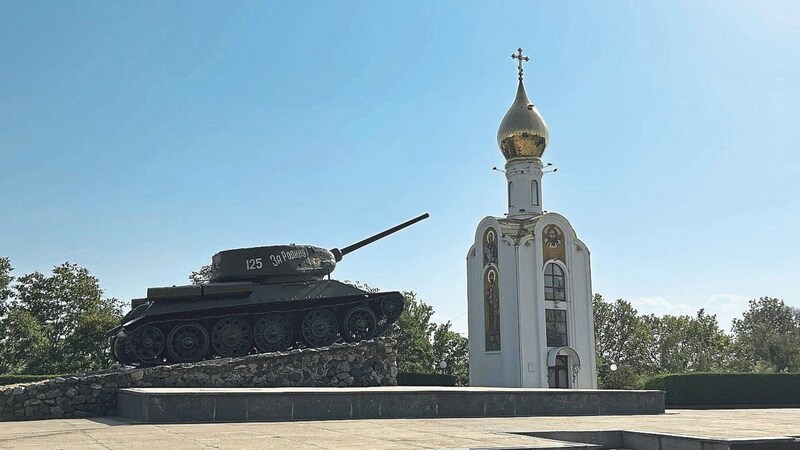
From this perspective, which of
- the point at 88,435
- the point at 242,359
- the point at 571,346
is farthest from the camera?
the point at 571,346

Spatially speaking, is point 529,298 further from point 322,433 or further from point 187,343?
point 322,433

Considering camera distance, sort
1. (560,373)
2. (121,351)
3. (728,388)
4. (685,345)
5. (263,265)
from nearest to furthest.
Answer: (121,351), (263,265), (728,388), (560,373), (685,345)

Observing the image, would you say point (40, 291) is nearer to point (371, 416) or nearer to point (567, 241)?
point (567, 241)

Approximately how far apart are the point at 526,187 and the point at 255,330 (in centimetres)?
1813

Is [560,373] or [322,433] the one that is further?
[560,373]

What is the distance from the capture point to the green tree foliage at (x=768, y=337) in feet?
151

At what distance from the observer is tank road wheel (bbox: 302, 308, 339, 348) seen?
19.6 meters

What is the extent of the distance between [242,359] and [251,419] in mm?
5101

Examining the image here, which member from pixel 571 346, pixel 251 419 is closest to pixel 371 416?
pixel 251 419

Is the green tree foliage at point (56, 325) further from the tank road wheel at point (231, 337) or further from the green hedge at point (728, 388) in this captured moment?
the green hedge at point (728, 388)

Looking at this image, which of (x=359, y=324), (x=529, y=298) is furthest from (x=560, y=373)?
(x=359, y=324)

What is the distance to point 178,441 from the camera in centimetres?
898

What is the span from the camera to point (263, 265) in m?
19.5

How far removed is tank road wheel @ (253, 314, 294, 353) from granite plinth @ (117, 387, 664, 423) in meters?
4.67
